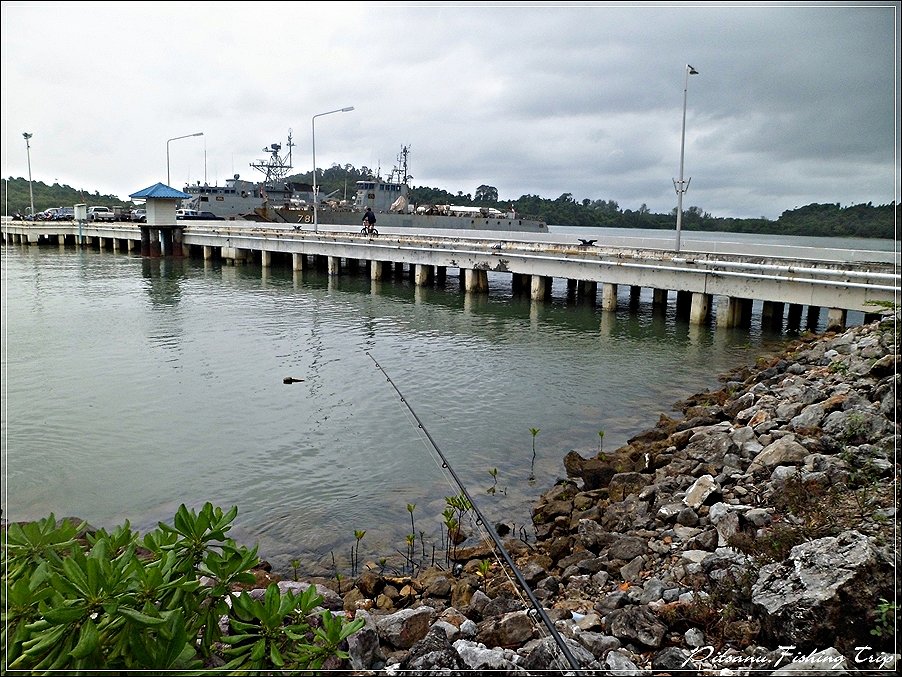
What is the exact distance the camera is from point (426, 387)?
41.3 ft

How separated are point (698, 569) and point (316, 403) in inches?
315

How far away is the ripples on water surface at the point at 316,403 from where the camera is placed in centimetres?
763

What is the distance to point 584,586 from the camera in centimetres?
516

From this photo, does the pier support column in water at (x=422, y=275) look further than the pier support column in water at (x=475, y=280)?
Yes

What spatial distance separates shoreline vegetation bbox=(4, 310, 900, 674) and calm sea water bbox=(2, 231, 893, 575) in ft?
3.62

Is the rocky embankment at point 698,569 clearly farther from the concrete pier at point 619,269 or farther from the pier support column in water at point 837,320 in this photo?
the pier support column in water at point 837,320

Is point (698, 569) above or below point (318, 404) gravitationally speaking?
above

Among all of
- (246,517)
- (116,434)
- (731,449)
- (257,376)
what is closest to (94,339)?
(257,376)

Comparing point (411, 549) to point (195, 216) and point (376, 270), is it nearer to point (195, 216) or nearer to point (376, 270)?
point (376, 270)

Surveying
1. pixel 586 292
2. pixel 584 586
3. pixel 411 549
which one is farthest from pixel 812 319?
pixel 584 586

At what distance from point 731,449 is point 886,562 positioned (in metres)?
3.97

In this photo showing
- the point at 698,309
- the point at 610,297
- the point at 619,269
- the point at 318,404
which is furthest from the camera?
the point at 610,297

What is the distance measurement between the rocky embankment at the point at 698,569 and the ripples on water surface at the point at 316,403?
1.07 meters

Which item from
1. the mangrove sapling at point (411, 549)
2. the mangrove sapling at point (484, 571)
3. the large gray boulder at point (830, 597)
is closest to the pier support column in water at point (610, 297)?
the mangrove sapling at point (411, 549)
